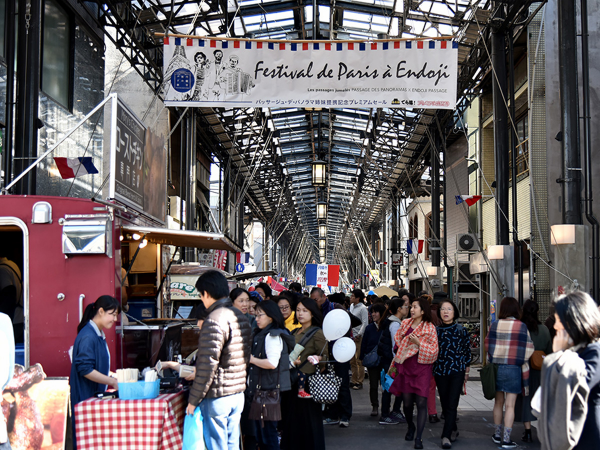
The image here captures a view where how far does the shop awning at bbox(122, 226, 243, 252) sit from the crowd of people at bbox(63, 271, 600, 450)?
92 centimetres

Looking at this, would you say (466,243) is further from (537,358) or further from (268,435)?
(268,435)

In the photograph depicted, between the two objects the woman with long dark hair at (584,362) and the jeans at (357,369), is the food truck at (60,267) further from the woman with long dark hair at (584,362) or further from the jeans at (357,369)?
the jeans at (357,369)

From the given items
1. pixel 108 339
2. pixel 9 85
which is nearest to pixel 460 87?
pixel 9 85

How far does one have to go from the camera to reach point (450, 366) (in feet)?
26.3

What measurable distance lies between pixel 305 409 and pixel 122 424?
256 centimetres

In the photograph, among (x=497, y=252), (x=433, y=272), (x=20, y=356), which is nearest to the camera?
(x=20, y=356)

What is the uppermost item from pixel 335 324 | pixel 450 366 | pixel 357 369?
pixel 335 324

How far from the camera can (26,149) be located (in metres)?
10.9

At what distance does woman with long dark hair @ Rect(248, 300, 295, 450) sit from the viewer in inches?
248

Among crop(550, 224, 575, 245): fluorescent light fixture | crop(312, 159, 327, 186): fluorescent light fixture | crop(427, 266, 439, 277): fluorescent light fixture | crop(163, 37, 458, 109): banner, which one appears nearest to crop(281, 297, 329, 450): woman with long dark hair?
crop(163, 37, 458, 109): banner

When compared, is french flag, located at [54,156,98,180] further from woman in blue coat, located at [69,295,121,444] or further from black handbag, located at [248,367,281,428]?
black handbag, located at [248,367,281,428]

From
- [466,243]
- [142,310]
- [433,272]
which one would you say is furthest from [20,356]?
[433,272]

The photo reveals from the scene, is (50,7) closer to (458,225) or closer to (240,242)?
(458,225)

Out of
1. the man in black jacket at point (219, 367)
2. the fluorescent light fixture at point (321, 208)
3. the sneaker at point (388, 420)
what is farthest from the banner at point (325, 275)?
the man in black jacket at point (219, 367)
